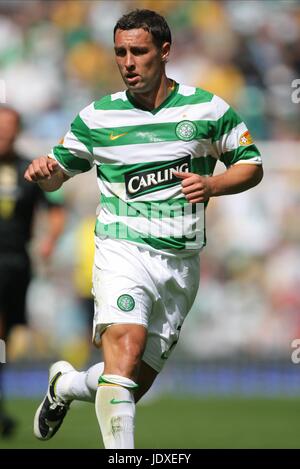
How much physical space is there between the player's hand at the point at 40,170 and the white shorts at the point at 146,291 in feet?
1.37

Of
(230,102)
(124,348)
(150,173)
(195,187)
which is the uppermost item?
(230,102)

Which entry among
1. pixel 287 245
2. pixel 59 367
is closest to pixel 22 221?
pixel 59 367

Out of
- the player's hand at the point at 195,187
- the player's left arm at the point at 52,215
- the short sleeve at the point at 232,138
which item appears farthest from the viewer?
the player's left arm at the point at 52,215

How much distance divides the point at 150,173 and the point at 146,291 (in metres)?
0.58

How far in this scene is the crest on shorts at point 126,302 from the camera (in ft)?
17.2

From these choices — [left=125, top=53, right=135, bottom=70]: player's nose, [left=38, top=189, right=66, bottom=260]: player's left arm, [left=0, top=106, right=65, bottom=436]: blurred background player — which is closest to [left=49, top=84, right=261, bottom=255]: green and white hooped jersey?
[left=125, top=53, right=135, bottom=70]: player's nose

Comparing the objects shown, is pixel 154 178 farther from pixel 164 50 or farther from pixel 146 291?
pixel 164 50

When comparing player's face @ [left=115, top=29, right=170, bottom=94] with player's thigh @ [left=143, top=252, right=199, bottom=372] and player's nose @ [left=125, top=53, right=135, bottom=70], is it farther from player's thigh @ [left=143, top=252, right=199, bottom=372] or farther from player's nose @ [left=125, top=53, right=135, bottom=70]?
player's thigh @ [left=143, top=252, right=199, bottom=372]

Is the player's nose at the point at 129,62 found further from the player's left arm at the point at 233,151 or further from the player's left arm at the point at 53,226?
the player's left arm at the point at 53,226

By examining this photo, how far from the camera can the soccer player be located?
5.41 m

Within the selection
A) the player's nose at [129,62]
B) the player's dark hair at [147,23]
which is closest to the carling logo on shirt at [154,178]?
the player's nose at [129,62]

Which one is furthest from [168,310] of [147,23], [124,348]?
[147,23]

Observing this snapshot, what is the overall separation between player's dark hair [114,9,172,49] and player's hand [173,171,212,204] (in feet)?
2.54

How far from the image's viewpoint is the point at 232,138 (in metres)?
5.55
